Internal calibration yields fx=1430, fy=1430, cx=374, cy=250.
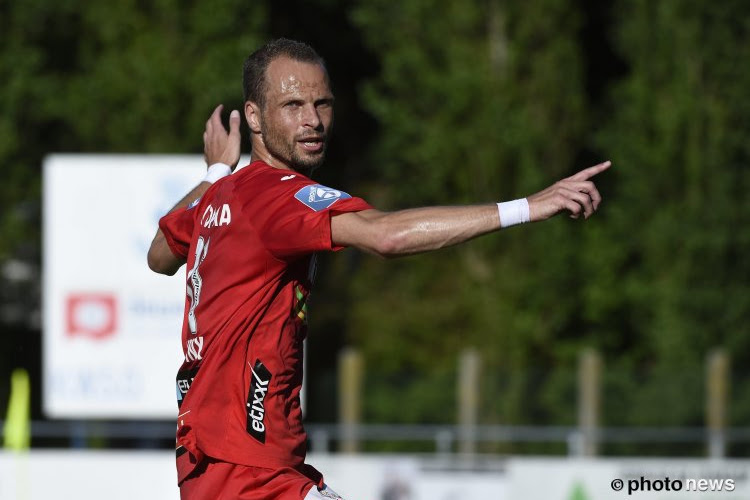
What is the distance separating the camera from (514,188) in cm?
1795

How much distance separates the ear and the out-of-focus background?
8659mm

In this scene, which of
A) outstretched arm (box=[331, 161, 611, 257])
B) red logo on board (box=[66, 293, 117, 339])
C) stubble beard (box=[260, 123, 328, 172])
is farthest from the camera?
red logo on board (box=[66, 293, 117, 339])

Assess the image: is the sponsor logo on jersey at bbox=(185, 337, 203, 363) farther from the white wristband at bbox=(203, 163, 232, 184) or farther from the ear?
the white wristband at bbox=(203, 163, 232, 184)

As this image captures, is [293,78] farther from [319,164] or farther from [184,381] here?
[184,381]

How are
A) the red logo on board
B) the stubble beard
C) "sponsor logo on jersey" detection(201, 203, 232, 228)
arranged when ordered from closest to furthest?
"sponsor logo on jersey" detection(201, 203, 232, 228), the stubble beard, the red logo on board

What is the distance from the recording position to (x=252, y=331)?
3893mm

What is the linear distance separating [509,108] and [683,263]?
9.52 feet

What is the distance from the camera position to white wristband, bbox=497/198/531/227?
3.61m

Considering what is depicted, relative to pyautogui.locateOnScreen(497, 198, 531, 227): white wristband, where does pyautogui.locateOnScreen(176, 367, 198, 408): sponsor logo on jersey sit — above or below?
below

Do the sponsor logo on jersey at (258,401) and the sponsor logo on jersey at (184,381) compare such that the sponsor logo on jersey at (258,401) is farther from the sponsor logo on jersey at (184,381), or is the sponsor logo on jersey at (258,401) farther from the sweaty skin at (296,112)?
the sweaty skin at (296,112)

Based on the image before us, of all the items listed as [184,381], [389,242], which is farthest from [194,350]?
[389,242]

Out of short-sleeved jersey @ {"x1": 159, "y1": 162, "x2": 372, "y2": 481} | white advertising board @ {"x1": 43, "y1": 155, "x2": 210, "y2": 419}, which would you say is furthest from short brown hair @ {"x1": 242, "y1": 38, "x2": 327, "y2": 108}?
white advertising board @ {"x1": 43, "y1": 155, "x2": 210, "y2": 419}

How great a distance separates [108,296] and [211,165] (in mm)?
6799

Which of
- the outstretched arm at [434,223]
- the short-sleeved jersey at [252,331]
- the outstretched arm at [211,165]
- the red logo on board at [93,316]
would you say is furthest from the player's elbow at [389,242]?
the red logo on board at [93,316]
